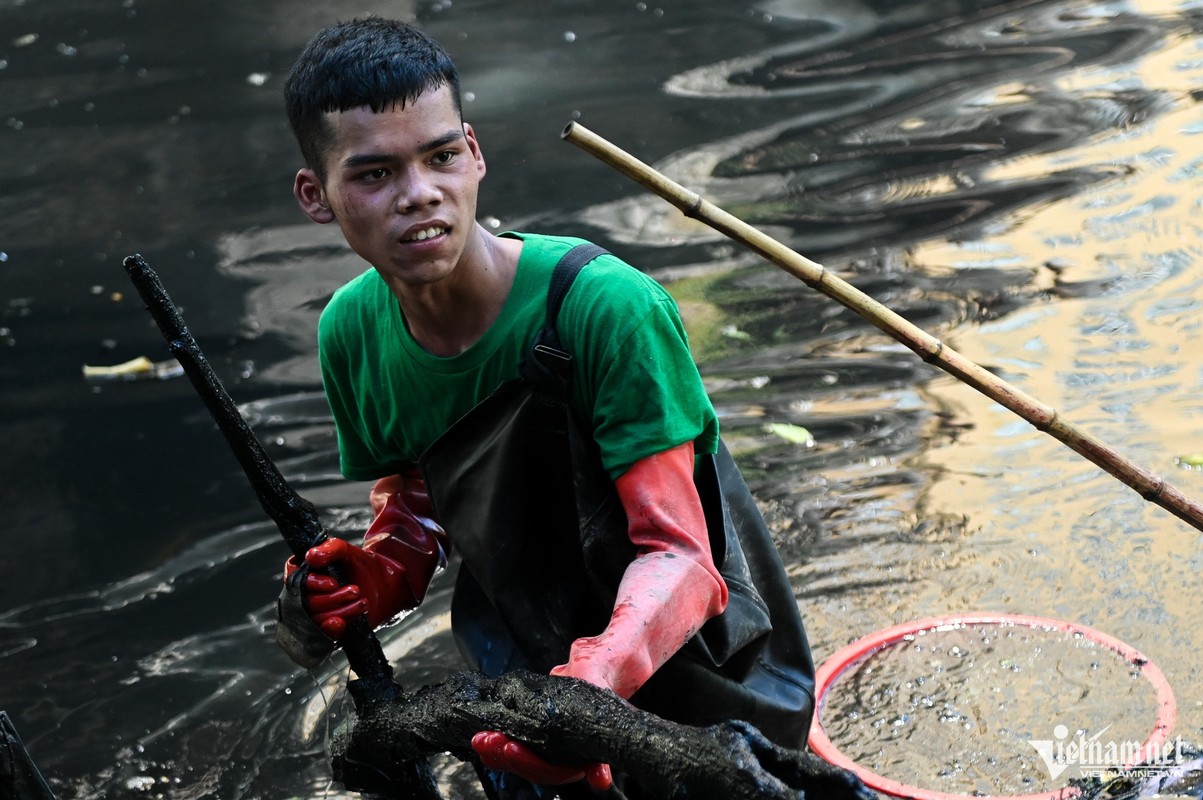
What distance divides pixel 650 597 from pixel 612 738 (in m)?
0.25

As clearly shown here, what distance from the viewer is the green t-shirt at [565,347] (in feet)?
7.50

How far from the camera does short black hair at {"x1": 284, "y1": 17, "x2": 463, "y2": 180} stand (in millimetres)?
2301

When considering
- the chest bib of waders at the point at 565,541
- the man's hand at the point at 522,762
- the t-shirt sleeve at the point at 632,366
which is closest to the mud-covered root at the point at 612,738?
the man's hand at the point at 522,762

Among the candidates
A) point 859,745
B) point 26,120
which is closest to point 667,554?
point 859,745

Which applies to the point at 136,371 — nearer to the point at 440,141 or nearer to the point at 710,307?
the point at 710,307

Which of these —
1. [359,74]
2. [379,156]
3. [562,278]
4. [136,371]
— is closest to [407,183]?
[379,156]

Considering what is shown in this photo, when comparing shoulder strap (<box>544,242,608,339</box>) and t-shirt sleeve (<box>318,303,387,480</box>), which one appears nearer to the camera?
shoulder strap (<box>544,242,608,339</box>)

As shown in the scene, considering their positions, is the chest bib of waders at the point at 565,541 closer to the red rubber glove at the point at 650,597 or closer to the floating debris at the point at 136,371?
the red rubber glove at the point at 650,597

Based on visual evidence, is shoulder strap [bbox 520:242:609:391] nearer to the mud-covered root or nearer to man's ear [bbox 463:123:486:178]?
man's ear [bbox 463:123:486:178]

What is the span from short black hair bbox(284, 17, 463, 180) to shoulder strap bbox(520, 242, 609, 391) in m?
0.33

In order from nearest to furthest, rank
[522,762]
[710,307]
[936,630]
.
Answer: [522,762]
[936,630]
[710,307]

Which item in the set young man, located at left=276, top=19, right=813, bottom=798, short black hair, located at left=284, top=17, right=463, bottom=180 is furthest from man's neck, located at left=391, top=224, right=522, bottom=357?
short black hair, located at left=284, top=17, right=463, bottom=180

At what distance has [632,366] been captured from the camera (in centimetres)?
228

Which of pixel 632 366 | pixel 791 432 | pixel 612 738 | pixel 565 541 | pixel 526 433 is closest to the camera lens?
pixel 612 738
